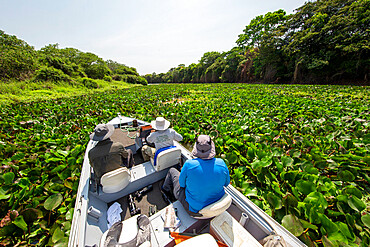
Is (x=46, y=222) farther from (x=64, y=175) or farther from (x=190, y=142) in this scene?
(x=190, y=142)

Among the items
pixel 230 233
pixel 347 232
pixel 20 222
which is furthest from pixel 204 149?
pixel 20 222

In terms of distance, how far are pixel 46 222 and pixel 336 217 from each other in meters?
3.60

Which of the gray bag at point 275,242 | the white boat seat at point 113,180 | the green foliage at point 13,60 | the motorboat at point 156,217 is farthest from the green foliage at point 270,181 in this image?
the green foliage at point 13,60

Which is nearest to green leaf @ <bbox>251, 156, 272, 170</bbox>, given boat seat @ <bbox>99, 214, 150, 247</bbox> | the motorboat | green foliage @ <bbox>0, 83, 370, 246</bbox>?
green foliage @ <bbox>0, 83, 370, 246</bbox>

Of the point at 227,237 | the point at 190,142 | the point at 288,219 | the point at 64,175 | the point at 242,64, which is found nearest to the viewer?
the point at 227,237

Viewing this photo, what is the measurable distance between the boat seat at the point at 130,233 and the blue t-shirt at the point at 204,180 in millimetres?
543

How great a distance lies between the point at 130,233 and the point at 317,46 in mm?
24583

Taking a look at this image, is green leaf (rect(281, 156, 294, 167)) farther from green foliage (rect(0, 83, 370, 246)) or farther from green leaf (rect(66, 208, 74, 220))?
green leaf (rect(66, 208, 74, 220))

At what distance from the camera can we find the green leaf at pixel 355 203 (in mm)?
1474

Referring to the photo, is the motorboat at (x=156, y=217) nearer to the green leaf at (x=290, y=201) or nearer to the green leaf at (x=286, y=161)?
the green leaf at (x=290, y=201)

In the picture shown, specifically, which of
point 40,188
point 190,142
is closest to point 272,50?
point 190,142

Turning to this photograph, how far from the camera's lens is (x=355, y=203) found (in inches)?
59.7

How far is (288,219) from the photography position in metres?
1.40

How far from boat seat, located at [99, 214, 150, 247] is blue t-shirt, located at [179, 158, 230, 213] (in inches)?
21.4
